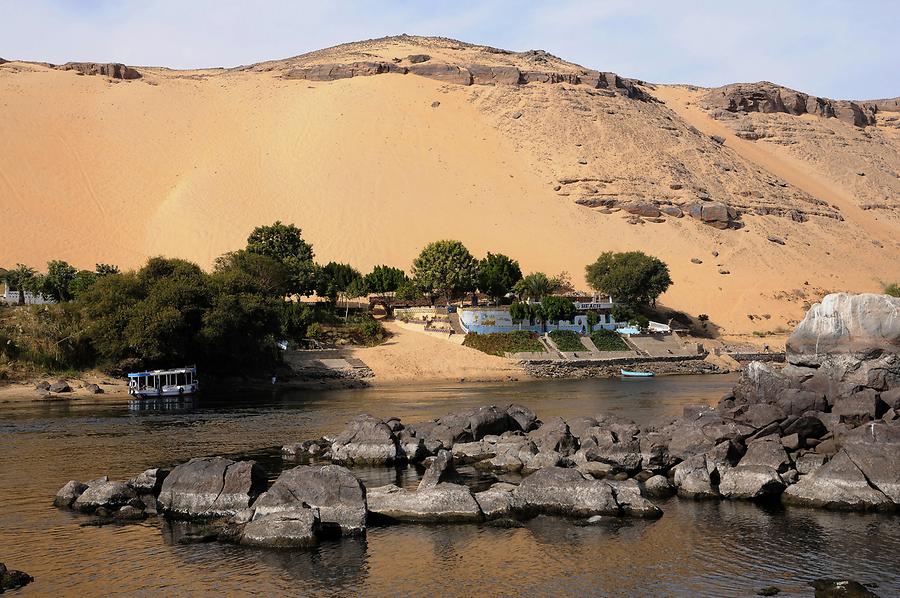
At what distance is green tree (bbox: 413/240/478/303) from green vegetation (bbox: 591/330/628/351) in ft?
35.7

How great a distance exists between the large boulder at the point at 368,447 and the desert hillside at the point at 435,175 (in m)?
60.6

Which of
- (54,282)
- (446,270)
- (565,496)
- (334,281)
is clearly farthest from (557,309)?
(565,496)

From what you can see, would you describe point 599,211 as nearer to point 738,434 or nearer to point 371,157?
point 371,157

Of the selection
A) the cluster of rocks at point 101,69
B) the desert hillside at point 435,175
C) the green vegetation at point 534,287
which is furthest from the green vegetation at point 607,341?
the cluster of rocks at point 101,69

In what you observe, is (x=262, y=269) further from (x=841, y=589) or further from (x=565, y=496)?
(x=841, y=589)

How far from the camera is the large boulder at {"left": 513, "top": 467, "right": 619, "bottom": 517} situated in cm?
2044

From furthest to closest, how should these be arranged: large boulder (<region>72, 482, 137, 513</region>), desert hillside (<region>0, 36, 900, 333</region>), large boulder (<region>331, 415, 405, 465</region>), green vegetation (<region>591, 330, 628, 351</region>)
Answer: desert hillside (<region>0, 36, 900, 333</region>)
green vegetation (<region>591, 330, 628, 351</region>)
large boulder (<region>331, 415, 405, 465</region>)
large boulder (<region>72, 482, 137, 513</region>)

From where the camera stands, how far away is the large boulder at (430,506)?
2023cm

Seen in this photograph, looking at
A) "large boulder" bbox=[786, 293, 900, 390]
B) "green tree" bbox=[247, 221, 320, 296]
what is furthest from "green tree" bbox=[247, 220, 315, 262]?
"large boulder" bbox=[786, 293, 900, 390]

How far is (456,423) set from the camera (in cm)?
3034

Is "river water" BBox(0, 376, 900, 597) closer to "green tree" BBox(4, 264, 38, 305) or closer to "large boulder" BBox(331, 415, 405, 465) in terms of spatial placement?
"large boulder" BBox(331, 415, 405, 465)

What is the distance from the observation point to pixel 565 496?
20688mm

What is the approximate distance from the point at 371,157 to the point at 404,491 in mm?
90822

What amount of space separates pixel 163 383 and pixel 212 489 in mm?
30066
